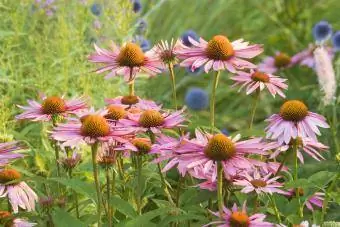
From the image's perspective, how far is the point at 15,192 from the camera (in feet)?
6.54

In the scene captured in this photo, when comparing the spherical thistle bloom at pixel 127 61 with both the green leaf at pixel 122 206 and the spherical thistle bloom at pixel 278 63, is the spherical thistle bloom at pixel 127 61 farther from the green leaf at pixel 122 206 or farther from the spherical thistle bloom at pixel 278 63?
the spherical thistle bloom at pixel 278 63

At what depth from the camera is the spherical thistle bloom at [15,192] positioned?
1.98 meters

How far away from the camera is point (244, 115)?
5.27m

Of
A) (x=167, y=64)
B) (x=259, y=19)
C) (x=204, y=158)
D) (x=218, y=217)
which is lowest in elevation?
(x=218, y=217)

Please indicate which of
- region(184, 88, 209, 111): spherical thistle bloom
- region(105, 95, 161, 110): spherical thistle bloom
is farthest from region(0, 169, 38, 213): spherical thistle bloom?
region(184, 88, 209, 111): spherical thistle bloom

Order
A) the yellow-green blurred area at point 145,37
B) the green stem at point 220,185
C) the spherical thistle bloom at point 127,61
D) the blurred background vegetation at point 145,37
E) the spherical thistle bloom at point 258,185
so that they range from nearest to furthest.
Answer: the green stem at point 220,185 < the spherical thistle bloom at point 258,185 < the spherical thistle bloom at point 127,61 < the blurred background vegetation at point 145,37 < the yellow-green blurred area at point 145,37

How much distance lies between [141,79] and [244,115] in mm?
1150

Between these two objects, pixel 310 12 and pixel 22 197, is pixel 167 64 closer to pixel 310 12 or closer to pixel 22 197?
pixel 22 197

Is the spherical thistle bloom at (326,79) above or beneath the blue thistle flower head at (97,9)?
beneath

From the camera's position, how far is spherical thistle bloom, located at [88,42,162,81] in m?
2.19

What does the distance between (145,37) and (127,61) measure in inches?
94.0

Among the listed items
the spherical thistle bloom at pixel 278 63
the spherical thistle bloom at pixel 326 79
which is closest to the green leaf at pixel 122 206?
the spherical thistle bloom at pixel 326 79

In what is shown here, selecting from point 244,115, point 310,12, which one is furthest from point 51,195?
point 310,12

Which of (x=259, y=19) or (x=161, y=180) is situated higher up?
(x=259, y=19)
